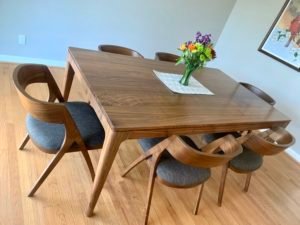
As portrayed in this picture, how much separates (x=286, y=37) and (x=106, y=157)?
292cm

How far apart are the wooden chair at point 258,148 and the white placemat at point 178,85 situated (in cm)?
50

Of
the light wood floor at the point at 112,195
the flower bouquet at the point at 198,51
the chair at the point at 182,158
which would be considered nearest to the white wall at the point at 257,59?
the light wood floor at the point at 112,195

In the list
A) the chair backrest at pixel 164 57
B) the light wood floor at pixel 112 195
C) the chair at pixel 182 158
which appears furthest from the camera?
the chair backrest at pixel 164 57

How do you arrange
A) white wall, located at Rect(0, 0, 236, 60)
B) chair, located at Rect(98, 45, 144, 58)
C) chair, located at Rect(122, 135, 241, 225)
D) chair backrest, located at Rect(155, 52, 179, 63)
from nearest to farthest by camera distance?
chair, located at Rect(122, 135, 241, 225)
chair, located at Rect(98, 45, 144, 58)
chair backrest, located at Rect(155, 52, 179, 63)
white wall, located at Rect(0, 0, 236, 60)

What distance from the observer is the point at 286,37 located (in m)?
3.27

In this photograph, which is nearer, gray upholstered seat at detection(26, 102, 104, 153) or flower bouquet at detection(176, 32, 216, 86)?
gray upholstered seat at detection(26, 102, 104, 153)

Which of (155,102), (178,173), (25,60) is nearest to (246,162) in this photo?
(178,173)

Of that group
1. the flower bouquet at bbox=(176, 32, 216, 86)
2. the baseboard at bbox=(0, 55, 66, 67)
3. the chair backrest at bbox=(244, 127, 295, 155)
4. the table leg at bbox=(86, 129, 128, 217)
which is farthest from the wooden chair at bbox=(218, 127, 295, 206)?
the baseboard at bbox=(0, 55, 66, 67)

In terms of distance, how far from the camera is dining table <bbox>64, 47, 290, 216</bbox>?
55.9 inches

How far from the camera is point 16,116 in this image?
7.61 ft

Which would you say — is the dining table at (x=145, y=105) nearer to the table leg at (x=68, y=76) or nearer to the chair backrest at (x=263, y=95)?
the table leg at (x=68, y=76)

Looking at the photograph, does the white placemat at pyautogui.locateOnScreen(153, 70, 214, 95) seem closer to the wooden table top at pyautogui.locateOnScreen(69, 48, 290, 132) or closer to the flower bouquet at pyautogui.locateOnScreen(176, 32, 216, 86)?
the wooden table top at pyautogui.locateOnScreen(69, 48, 290, 132)

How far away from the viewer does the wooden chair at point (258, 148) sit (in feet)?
5.82

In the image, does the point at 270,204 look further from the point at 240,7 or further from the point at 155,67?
the point at 240,7
